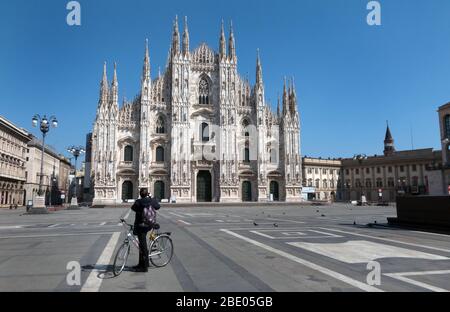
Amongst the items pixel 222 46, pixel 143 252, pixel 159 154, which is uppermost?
pixel 222 46

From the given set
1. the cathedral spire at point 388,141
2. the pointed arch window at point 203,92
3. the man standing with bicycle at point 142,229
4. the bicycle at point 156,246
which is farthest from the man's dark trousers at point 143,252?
the cathedral spire at point 388,141

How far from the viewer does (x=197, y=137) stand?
54969 mm

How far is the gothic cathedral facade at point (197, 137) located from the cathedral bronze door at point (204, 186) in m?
0.16

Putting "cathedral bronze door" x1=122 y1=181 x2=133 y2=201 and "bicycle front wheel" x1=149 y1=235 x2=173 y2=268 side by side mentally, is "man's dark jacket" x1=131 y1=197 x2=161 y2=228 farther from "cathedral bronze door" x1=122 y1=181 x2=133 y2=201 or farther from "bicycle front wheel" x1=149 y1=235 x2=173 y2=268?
"cathedral bronze door" x1=122 y1=181 x2=133 y2=201

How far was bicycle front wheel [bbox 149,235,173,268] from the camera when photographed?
8.10 m

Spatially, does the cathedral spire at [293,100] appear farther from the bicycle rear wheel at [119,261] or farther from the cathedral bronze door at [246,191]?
the bicycle rear wheel at [119,261]

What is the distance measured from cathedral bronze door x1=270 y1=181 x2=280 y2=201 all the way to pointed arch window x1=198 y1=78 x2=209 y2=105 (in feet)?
55.8

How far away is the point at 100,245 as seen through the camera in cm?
1127

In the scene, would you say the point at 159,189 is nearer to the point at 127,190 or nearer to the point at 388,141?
the point at 127,190

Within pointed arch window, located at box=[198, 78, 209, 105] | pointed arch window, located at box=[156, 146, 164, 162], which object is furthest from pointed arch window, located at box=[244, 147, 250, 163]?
pointed arch window, located at box=[156, 146, 164, 162]

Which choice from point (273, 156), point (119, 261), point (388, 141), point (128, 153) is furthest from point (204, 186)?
point (388, 141)

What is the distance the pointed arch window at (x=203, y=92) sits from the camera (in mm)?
56531

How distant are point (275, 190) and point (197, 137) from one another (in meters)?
15.5
